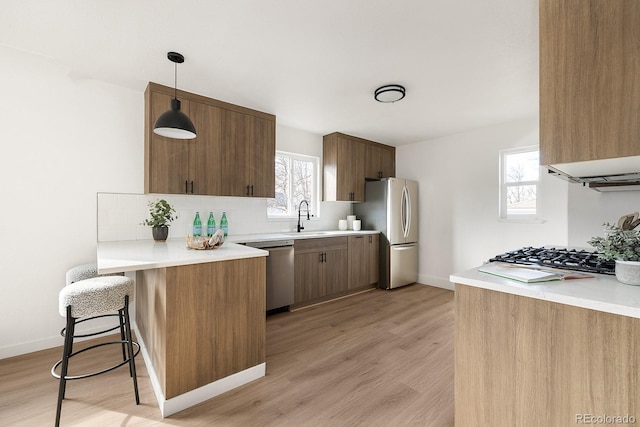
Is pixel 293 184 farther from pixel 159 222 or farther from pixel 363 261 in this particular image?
pixel 159 222

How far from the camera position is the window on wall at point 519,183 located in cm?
377

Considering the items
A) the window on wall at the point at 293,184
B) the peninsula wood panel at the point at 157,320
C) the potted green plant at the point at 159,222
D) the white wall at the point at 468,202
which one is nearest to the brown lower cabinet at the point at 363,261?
the window on wall at the point at 293,184

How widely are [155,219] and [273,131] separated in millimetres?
1705

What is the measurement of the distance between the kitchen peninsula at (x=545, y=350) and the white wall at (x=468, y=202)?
282cm

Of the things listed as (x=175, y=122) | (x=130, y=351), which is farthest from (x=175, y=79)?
(x=130, y=351)

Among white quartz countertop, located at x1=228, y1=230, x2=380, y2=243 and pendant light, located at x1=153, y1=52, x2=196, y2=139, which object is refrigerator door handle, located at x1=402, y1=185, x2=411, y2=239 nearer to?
white quartz countertop, located at x1=228, y1=230, x2=380, y2=243

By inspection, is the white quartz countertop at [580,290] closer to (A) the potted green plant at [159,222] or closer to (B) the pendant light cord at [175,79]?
(A) the potted green plant at [159,222]

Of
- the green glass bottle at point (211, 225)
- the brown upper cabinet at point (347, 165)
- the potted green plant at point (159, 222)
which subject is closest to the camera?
the potted green plant at point (159, 222)

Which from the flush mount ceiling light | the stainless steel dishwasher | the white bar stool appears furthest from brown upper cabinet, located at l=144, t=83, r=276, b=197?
the flush mount ceiling light

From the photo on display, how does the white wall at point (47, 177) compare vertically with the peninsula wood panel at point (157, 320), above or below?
above

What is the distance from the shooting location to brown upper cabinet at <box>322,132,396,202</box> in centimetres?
439

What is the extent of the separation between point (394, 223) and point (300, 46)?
120 inches

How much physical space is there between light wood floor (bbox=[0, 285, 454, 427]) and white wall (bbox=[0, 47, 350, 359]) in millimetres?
469

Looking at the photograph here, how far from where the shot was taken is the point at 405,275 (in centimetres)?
466
